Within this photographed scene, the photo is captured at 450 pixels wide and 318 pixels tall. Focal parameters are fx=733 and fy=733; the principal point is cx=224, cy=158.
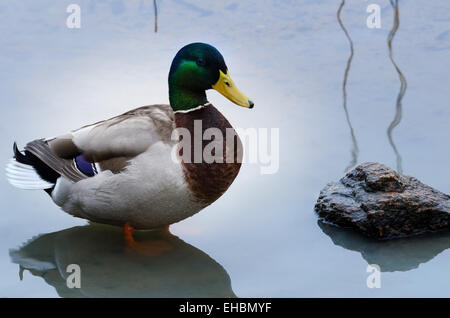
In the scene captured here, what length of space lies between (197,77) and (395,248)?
1166mm

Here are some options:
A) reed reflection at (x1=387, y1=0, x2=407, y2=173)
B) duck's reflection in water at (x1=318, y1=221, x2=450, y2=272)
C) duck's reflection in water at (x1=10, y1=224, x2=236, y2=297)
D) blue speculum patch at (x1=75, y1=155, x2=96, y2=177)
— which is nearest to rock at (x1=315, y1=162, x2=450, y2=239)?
duck's reflection in water at (x1=318, y1=221, x2=450, y2=272)

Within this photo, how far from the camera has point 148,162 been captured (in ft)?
10.2

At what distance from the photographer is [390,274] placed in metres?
3.09

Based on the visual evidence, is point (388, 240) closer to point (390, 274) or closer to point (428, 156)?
point (390, 274)

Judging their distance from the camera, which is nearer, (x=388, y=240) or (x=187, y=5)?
(x=388, y=240)

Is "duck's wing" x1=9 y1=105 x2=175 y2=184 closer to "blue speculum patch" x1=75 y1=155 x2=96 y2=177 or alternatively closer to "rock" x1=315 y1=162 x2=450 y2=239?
"blue speculum patch" x1=75 y1=155 x2=96 y2=177

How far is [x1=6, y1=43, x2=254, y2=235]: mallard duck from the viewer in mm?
3119

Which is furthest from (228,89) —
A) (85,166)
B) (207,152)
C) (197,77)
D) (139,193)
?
(85,166)

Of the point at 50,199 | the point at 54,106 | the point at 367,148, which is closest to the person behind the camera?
the point at 50,199

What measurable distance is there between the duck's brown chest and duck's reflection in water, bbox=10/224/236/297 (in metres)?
0.30

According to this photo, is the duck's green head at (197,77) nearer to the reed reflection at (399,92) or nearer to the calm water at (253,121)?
the calm water at (253,121)

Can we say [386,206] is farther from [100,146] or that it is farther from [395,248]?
[100,146]

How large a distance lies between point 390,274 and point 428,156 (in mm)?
1071

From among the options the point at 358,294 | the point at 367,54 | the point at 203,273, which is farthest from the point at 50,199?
the point at 367,54
